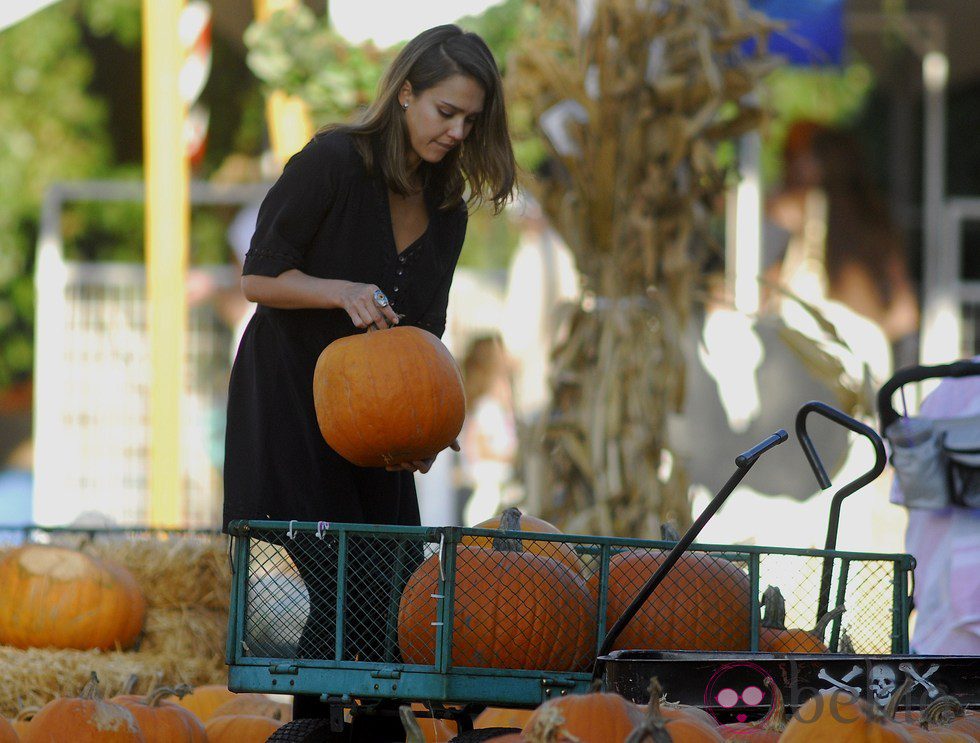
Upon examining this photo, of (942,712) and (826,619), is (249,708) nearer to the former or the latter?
(826,619)

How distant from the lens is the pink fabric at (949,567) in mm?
3699

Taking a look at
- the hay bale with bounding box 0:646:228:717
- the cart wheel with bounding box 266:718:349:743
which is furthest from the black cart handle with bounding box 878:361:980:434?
the hay bale with bounding box 0:646:228:717

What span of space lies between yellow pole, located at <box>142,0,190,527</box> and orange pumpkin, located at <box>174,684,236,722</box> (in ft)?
10.4

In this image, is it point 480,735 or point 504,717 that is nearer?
point 480,735

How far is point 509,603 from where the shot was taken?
8.16ft

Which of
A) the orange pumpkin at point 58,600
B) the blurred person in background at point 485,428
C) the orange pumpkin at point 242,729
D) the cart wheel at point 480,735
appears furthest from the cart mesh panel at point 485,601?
the blurred person in background at point 485,428

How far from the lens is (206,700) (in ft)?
11.6

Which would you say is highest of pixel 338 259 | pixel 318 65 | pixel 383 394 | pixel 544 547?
pixel 318 65

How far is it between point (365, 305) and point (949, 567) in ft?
5.83

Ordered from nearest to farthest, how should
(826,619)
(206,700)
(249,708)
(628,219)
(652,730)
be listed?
(652,730) → (826,619) → (249,708) → (206,700) → (628,219)

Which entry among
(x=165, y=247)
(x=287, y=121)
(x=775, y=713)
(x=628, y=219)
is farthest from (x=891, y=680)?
(x=287, y=121)

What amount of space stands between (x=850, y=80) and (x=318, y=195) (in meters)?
10.00

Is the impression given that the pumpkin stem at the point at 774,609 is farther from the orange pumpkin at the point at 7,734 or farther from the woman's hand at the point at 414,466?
the orange pumpkin at the point at 7,734

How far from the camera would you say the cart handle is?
2363 millimetres
